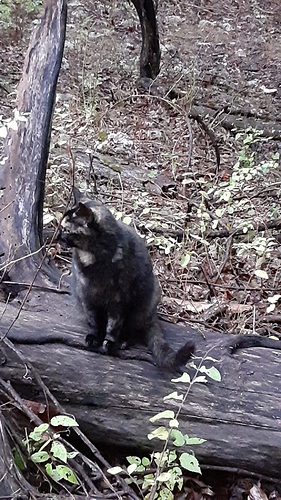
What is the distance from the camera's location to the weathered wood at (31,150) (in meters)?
3.93

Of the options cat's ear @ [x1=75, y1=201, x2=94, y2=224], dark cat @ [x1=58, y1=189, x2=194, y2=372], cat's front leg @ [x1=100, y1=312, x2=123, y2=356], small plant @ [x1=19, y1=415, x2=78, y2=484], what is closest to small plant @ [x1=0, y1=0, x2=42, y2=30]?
dark cat @ [x1=58, y1=189, x2=194, y2=372]

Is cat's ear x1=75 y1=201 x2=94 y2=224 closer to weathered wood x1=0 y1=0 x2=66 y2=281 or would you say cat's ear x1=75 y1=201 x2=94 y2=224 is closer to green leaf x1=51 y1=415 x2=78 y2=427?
weathered wood x1=0 y1=0 x2=66 y2=281

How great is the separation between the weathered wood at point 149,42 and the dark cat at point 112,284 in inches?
257

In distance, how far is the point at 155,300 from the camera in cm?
349

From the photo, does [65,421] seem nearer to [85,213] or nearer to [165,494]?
[165,494]

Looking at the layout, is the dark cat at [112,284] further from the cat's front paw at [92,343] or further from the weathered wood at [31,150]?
the weathered wood at [31,150]

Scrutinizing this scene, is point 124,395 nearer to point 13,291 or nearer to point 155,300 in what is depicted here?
point 155,300

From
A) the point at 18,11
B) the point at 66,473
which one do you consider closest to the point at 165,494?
the point at 66,473

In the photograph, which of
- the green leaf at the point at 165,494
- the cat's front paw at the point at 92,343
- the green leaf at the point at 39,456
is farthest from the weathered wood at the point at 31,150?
the green leaf at the point at 165,494

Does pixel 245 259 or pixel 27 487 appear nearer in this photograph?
pixel 27 487

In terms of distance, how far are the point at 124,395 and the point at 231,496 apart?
74 cm

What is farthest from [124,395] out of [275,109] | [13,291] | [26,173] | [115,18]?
[115,18]

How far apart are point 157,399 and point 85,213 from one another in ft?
3.35

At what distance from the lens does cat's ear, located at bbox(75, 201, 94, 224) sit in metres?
3.13
